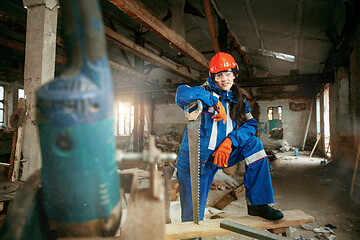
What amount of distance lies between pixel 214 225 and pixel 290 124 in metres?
12.5

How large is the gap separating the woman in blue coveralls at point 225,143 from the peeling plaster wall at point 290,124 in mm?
11684

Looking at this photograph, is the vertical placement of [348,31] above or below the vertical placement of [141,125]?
above

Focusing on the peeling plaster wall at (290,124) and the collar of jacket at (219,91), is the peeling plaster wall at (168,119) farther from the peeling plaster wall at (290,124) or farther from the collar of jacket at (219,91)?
the collar of jacket at (219,91)

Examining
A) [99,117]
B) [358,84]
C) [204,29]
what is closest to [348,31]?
[358,84]

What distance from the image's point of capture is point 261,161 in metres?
1.85

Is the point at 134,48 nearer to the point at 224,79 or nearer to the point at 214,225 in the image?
the point at 224,79

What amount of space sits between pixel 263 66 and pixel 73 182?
34.8ft

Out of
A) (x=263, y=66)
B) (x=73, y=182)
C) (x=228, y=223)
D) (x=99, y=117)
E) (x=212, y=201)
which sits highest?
(x=263, y=66)

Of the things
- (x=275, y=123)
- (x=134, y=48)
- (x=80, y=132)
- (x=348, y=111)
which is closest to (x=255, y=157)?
(x=80, y=132)

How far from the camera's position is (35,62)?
1771 mm

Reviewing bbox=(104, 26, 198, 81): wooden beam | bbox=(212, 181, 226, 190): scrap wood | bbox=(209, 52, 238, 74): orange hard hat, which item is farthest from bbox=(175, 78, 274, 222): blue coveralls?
bbox=(212, 181, 226, 190): scrap wood

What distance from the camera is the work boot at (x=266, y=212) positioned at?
1.79 metres

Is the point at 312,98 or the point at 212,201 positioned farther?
the point at 312,98

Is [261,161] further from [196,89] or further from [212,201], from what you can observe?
[212,201]
